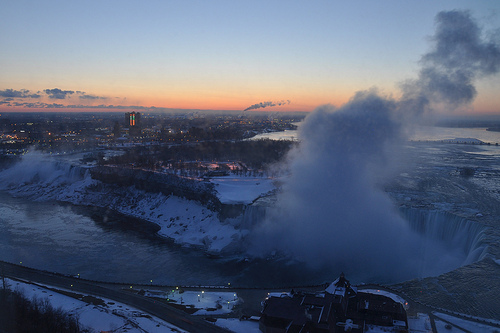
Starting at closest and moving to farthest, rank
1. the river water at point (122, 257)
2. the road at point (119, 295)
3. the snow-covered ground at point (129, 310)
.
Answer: the snow-covered ground at point (129, 310)
the road at point (119, 295)
the river water at point (122, 257)

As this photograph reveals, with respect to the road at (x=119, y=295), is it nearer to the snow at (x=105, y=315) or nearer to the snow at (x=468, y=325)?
the snow at (x=105, y=315)

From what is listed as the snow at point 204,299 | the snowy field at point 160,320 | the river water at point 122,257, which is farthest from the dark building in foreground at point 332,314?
the river water at point 122,257

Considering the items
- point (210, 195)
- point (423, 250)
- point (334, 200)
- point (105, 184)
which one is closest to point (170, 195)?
point (210, 195)

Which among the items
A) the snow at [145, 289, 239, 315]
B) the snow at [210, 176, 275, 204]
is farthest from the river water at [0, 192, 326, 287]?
the snow at [210, 176, 275, 204]

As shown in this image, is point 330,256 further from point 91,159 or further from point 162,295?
point 91,159

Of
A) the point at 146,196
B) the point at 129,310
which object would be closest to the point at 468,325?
the point at 129,310

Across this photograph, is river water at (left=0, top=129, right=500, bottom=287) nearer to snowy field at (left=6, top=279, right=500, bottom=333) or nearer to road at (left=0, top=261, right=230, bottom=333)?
road at (left=0, top=261, right=230, bottom=333)
